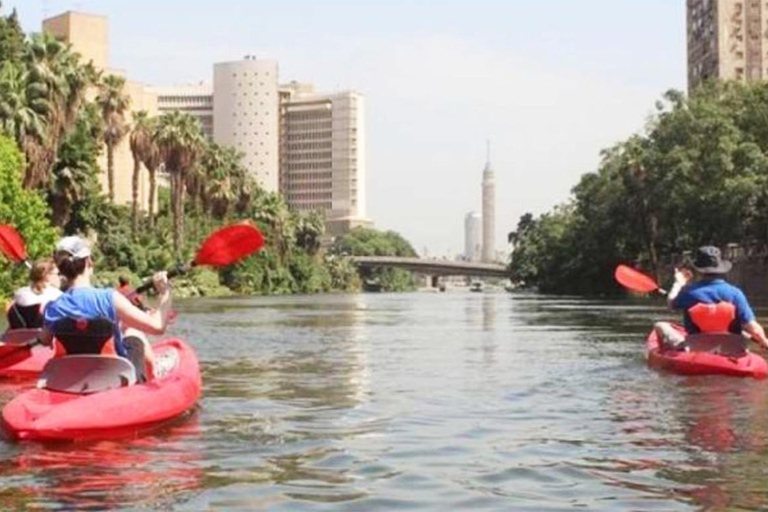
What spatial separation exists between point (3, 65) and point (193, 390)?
4168 cm

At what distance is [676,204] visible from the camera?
63938 millimetres

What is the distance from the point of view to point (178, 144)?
3061 inches

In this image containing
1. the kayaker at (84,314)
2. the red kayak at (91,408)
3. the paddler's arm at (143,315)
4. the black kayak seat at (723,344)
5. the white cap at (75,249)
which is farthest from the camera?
the black kayak seat at (723,344)

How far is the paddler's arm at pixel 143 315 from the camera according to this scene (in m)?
10.3

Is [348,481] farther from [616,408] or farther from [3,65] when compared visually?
[3,65]

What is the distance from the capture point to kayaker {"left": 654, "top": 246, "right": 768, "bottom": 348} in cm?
1510

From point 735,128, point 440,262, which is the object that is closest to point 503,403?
point 735,128

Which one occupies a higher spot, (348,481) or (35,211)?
(35,211)

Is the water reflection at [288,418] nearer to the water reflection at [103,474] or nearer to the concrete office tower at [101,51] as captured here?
the water reflection at [103,474]

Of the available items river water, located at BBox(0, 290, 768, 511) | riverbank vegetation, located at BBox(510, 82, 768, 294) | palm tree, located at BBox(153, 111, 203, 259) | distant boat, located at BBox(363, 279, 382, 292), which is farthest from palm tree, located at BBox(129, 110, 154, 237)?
distant boat, located at BBox(363, 279, 382, 292)

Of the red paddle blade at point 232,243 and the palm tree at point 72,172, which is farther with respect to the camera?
the palm tree at point 72,172

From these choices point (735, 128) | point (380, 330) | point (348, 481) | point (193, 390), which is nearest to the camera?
point (348, 481)

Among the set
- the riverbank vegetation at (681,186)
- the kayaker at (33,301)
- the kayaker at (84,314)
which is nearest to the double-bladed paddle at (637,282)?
the kayaker at (33,301)

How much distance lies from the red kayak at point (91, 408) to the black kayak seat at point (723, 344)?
22.6ft
